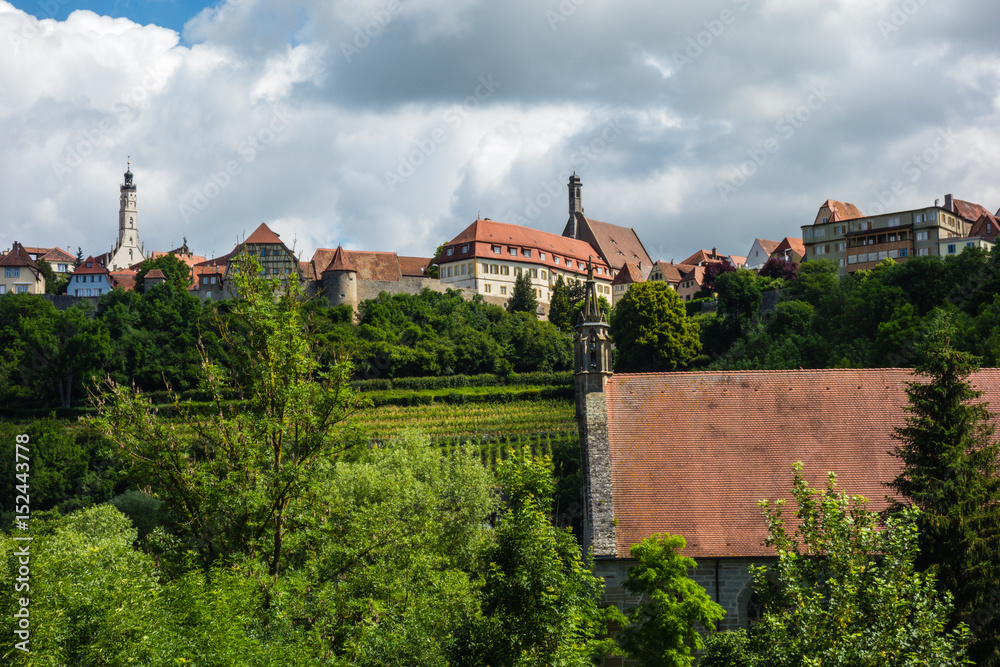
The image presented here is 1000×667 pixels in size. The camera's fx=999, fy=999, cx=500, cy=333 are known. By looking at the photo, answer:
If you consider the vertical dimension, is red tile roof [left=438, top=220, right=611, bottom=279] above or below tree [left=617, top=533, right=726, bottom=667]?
above

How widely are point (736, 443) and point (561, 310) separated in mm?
77586

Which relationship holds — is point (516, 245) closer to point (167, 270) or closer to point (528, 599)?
Result: point (167, 270)

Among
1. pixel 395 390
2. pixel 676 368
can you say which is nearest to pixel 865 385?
pixel 676 368

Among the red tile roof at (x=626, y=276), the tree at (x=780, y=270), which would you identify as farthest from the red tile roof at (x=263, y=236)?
the tree at (x=780, y=270)

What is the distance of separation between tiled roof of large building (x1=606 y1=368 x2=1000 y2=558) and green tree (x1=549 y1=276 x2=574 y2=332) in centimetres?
7213

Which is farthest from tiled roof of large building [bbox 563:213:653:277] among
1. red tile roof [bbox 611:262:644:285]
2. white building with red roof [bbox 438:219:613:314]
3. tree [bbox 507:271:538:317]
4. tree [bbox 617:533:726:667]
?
tree [bbox 617:533:726:667]

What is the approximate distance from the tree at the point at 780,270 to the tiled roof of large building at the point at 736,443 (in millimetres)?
68595

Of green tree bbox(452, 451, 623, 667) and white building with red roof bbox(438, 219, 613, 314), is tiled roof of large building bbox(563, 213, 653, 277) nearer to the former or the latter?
white building with red roof bbox(438, 219, 613, 314)

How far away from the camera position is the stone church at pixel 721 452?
79.5 feet

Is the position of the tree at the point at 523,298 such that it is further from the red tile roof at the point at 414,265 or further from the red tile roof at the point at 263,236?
the red tile roof at the point at 263,236

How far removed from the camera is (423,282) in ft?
354

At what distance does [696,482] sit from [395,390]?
5616 centimetres

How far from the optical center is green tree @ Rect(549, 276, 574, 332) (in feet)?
334

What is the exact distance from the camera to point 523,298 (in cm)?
10738
